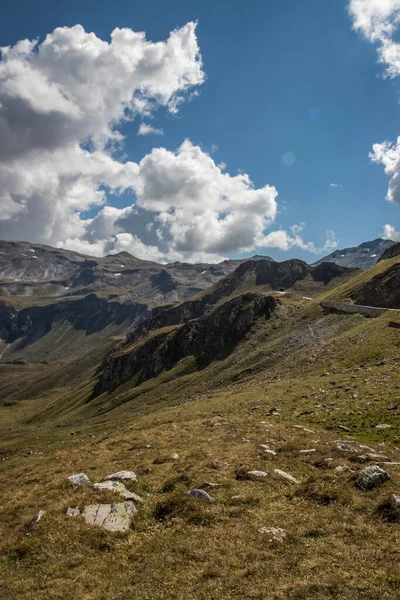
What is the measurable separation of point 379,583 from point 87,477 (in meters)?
15.9

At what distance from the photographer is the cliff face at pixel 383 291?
101812 mm

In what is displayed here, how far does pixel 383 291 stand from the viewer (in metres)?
107

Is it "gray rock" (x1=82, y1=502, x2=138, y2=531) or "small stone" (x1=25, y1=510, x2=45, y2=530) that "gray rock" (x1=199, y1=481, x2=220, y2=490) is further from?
"small stone" (x1=25, y1=510, x2=45, y2=530)

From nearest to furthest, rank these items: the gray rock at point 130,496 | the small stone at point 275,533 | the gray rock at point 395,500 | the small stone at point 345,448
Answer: the small stone at point 275,533 < the gray rock at point 395,500 < the gray rock at point 130,496 < the small stone at point 345,448

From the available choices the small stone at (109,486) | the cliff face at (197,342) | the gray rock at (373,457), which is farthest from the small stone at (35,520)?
the cliff face at (197,342)

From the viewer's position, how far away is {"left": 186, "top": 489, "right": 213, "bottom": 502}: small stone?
55.0ft

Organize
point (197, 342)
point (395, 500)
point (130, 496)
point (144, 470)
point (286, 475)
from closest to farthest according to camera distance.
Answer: point (395, 500) < point (130, 496) < point (286, 475) < point (144, 470) < point (197, 342)

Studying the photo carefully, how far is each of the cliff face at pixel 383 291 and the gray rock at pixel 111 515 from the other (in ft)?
329

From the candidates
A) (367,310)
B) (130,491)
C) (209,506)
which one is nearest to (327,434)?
(209,506)

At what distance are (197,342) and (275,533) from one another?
143 metres

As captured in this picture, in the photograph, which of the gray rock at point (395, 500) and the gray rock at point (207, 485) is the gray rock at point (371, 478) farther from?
the gray rock at point (207, 485)

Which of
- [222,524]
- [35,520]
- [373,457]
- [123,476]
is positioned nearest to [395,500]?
[373,457]

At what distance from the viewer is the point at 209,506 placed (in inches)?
640

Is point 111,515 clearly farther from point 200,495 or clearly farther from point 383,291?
point 383,291
